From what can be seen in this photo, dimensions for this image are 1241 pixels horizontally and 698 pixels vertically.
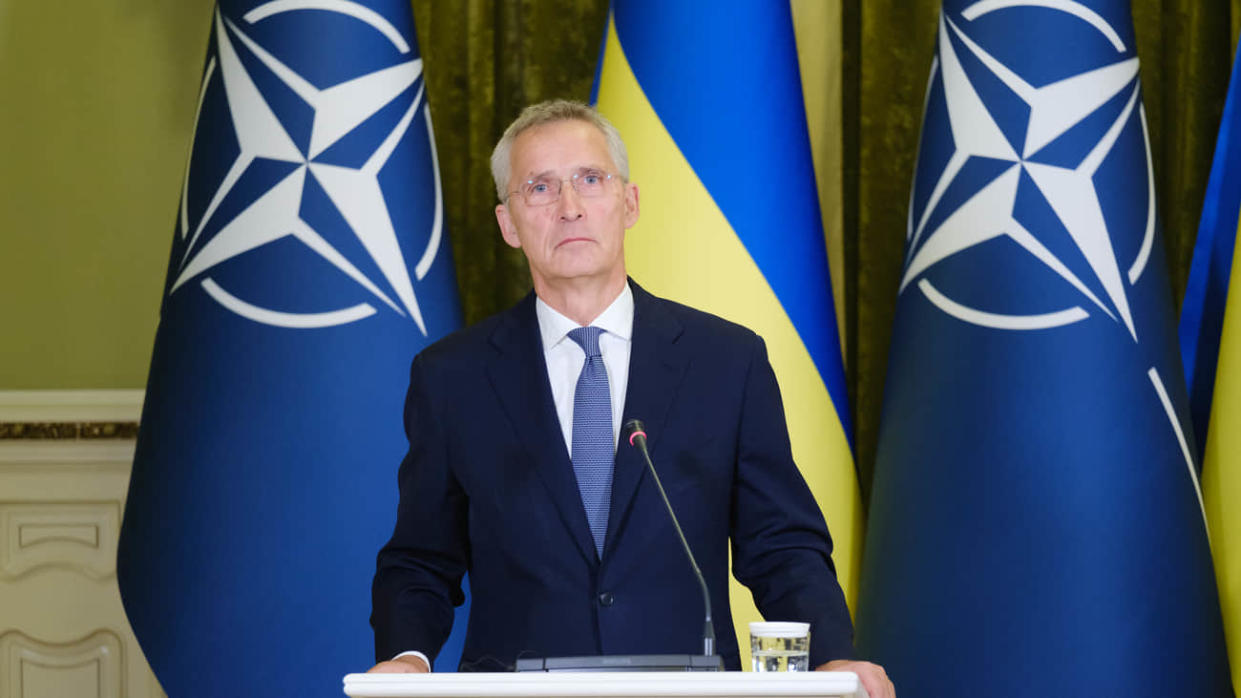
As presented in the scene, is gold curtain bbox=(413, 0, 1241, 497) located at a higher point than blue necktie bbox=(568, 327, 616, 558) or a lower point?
higher

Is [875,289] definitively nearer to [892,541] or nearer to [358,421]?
[892,541]

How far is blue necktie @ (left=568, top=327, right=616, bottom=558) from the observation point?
153 centimetres

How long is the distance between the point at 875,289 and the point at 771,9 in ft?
2.56

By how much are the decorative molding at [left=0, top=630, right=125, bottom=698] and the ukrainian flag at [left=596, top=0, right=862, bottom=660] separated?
179 cm

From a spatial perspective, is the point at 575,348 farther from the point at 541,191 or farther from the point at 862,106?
the point at 862,106

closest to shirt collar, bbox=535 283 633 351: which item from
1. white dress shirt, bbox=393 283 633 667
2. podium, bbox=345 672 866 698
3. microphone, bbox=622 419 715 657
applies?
white dress shirt, bbox=393 283 633 667

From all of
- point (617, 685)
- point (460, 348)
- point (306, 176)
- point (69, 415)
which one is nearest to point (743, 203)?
point (306, 176)

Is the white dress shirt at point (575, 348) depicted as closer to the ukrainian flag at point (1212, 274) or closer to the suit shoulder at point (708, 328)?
the suit shoulder at point (708, 328)

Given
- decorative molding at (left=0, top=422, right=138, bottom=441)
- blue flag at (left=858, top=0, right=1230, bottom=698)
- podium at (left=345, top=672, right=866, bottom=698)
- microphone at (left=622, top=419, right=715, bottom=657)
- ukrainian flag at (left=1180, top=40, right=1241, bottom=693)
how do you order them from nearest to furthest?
podium at (left=345, top=672, right=866, bottom=698) → microphone at (left=622, top=419, right=715, bottom=657) → blue flag at (left=858, top=0, right=1230, bottom=698) → ukrainian flag at (left=1180, top=40, right=1241, bottom=693) → decorative molding at (left=0, top=422, right=138, bottom=441)

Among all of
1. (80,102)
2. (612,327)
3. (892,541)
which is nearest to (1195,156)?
(892,541)

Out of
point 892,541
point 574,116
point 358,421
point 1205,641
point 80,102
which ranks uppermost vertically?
point 80,102

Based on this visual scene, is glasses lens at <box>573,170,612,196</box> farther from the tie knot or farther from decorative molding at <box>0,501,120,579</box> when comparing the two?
decorative molding at <box>0,501,120,579</box>

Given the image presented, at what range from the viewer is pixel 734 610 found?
2.45 meters

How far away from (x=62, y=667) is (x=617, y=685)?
2.73m
